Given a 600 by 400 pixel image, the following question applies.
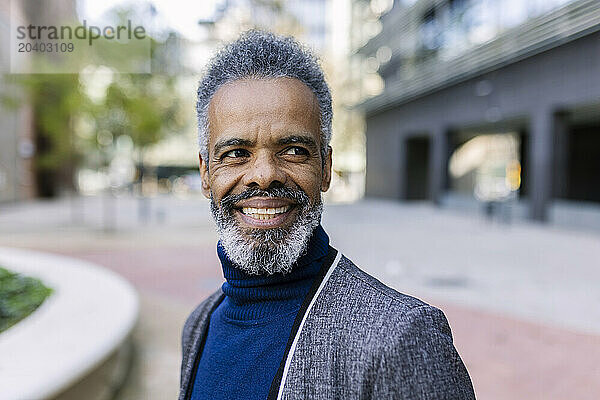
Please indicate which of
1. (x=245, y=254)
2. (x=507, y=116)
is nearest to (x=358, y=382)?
(x=245, y=254)

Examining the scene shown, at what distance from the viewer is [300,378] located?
46.8 inches

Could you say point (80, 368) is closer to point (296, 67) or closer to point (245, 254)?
point (245, 254)

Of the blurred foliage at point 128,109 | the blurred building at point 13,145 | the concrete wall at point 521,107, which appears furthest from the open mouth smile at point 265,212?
the blurred building at point 13,145

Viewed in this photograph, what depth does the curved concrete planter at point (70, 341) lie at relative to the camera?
11.2 ft

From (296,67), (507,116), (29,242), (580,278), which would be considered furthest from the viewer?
(507,116)

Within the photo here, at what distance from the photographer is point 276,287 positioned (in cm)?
139

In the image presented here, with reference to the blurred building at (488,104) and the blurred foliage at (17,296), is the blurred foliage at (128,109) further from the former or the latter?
the blurred building at (488,104)

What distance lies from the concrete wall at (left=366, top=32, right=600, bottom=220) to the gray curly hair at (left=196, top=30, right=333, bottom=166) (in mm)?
18348

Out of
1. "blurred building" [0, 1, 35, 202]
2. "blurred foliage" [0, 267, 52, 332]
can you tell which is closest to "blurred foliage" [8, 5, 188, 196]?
"blurred building" [0, 1, 35, 202]

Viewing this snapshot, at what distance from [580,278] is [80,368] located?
29.0 feet

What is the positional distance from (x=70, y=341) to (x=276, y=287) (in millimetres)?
3259

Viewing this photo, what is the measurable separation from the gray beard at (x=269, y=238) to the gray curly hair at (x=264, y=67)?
14 centimetres

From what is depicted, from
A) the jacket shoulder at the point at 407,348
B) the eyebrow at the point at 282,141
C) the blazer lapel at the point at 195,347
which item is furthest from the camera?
the blazer lapel at the point at 195,347

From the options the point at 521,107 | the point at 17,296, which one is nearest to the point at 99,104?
the point at 17,296
